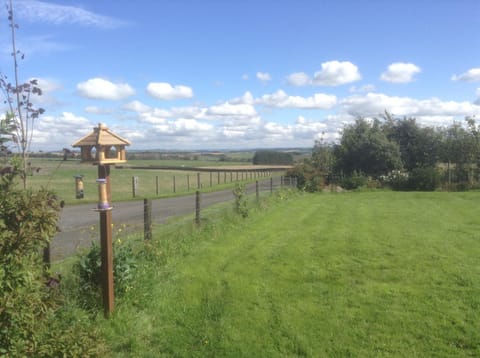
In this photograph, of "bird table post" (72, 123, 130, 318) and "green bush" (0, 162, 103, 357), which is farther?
"bird table post" (72, 123, 130, 318)

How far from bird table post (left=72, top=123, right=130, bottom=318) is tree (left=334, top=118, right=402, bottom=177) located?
26.7 meters

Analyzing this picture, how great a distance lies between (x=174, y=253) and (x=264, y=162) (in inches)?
2382

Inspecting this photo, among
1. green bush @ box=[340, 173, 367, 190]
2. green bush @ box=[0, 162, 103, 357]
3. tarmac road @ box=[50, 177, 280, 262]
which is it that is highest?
green bush @ box=[0, 162, 103, 357]

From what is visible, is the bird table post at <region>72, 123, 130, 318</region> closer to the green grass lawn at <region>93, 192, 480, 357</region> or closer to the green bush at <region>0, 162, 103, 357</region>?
the green grass lawn at <region>93, 192, 480, 357</region>

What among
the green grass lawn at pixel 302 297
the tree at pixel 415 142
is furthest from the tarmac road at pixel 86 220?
the tree at pixel 415 142

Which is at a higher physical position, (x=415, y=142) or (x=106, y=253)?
(x=415, y=142)

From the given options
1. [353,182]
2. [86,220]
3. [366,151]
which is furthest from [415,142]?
[86,220]

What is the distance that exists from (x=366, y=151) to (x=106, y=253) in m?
28.0

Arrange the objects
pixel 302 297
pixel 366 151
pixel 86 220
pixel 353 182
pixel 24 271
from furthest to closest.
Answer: pixel 366 151
pixel 353 182
pixel 86 220
pixel 302 297
pixel 24 271

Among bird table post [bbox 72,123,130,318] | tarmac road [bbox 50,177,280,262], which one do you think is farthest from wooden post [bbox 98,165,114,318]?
tarmac road [bbox 50,177,280,262]

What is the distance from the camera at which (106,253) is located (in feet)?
17.7

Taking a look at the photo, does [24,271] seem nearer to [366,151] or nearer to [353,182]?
[353,182]

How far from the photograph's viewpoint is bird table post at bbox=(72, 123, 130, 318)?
5270 millimetres

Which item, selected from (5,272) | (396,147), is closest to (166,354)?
(5,272)
